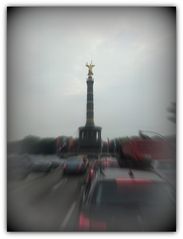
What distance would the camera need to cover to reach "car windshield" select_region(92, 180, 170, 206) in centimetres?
437

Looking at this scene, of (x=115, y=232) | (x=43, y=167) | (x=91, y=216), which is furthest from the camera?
(x=43, y=167)

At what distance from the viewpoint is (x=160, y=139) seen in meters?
5.26

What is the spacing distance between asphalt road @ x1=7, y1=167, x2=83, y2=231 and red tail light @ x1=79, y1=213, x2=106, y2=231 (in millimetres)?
319

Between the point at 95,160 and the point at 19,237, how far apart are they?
4.71 ft

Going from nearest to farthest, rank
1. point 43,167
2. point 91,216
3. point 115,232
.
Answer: point 91,216 < point 115,232 < point 43,167

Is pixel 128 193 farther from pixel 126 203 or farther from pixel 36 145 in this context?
pixel 36 145

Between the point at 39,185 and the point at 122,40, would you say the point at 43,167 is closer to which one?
the point at 39,185

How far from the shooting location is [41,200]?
526 centimetres

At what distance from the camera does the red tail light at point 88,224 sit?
15.3ft

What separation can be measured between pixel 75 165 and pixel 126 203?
1.05m

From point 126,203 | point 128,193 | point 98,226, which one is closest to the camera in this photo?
point 128,193

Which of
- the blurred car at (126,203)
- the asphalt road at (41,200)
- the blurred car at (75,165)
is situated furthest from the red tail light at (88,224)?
the blurred car at (75,165)

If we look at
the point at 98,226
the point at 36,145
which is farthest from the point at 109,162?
the point at 36,145

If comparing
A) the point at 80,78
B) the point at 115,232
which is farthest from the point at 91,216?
the point at 80,78
